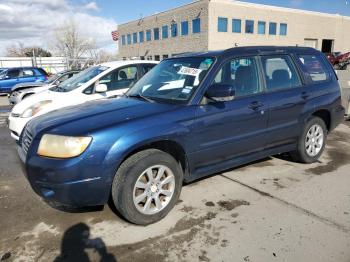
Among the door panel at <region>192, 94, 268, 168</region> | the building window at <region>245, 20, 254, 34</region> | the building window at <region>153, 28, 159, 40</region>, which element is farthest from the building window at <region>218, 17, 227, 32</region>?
the door panel at <region>192, 94, 268, 168</region>

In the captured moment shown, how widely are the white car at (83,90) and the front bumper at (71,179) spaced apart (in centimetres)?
308

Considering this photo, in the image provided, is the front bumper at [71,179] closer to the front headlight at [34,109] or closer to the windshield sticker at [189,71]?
the windshield sticker at [189,71]

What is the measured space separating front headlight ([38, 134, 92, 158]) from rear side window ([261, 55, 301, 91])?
254cm

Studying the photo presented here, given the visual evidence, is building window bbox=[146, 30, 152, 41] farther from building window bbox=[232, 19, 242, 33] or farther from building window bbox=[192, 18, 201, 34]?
building window bbox=[232, 19, 242, 33]

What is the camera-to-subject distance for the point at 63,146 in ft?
10.0

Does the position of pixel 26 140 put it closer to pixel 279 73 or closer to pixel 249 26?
pixel 279 73

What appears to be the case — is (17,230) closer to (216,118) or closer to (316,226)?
(216,118)

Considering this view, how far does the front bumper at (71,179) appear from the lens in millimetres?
2994

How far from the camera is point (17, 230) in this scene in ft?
11.2

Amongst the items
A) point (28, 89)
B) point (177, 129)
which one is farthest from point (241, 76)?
point (28, 89)

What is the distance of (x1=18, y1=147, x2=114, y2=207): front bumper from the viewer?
9.82 feet

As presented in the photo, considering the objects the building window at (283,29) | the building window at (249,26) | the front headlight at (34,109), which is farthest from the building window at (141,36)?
the front headlight at (34,109)

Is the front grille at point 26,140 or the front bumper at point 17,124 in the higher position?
the front grille at point 26,140

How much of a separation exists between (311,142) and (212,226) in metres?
2.53
